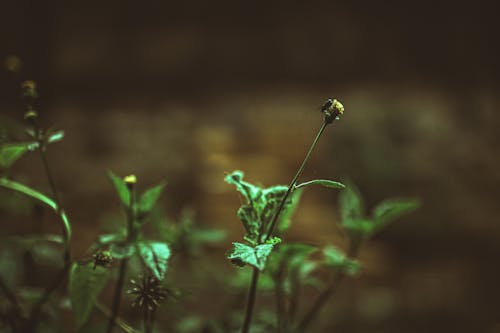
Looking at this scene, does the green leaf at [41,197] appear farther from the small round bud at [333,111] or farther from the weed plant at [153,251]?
the small round bud at [333,111]

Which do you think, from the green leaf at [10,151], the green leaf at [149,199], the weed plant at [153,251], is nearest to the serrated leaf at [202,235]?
the weed plant at [153,251]

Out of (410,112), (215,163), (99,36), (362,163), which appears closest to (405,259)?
(362,163)

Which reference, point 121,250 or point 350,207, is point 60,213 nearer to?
point 121,250

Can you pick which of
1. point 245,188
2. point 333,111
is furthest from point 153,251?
point 333,111

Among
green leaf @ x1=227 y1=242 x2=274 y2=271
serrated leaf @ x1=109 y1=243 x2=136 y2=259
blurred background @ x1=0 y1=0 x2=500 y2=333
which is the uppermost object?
blurred background @ x1=0 y1=0 x2=500 y2=333

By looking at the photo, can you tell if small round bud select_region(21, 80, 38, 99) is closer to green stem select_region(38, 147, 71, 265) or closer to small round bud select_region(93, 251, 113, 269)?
green stem select_region(38, 147, 71, 265)

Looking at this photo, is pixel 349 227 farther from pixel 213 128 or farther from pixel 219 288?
pixel 213 128

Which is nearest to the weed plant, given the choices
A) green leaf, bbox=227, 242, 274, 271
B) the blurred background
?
green leaf, bbox=227, 242, 274, 271
